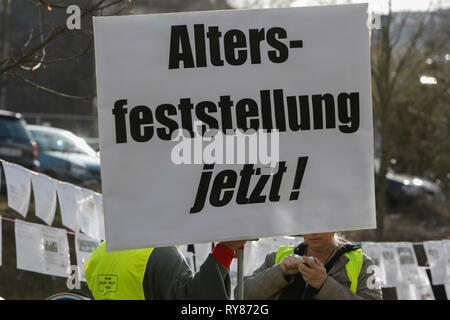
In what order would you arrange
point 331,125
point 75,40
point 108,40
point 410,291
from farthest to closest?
point 410,291 → point 75,40 → point 331,125 → point 108,40

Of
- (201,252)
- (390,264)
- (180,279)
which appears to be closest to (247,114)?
(180,279)

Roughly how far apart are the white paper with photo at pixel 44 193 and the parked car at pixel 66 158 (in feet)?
17.4

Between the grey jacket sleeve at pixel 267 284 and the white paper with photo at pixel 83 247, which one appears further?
the white paper with photo at pixel 83 247

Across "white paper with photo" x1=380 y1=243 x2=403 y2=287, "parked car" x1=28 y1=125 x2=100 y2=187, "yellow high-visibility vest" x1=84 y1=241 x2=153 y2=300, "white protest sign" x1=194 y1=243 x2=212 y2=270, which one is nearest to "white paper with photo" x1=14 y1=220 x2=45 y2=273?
"white protest sign" x1=194 y1=243 x2=212 y2=270

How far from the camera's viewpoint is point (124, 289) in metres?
3.30

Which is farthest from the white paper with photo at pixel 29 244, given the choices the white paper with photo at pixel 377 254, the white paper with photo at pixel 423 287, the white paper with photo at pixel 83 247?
the white paper with photo at pixel 423 287

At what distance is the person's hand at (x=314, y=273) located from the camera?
3.66 metres

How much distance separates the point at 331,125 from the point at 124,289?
1.09 meters

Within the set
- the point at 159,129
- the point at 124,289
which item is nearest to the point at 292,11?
the point at 159,129

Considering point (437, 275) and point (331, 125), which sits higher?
point (331, 125)

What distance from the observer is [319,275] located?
366cm

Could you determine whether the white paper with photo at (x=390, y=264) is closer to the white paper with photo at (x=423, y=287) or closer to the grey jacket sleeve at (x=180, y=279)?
the white paper with photo at (x=423, y=287)

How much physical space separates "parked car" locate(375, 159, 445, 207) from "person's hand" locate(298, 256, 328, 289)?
1519cm
